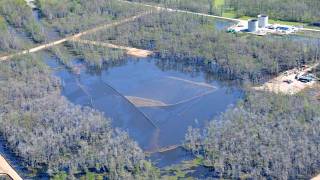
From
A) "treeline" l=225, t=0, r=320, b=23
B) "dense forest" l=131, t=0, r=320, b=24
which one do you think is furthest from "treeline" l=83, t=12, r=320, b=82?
"treeline" l=225, t=0, r=320, b=23

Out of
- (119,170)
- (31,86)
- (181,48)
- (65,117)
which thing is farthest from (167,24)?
(119,170)

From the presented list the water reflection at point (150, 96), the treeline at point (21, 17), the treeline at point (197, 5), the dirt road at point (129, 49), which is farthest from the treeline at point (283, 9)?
the treeline at point (21, 17)

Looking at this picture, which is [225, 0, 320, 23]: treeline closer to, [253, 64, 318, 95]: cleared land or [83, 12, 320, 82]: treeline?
[83, 12, 320, 82]: treeline

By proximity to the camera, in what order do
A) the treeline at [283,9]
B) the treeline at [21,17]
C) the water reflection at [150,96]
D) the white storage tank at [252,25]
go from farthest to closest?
the treeline at [283,9] → the treeline at [21,17] → the white storage tank at [252,25] → the water reflection at [150,96]

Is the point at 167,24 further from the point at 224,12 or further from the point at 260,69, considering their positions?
the point at 260,69

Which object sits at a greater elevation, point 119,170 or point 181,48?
point 181,48

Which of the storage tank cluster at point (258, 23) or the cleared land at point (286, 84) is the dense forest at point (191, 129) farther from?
the storage tank cluster at point (258, 23)
